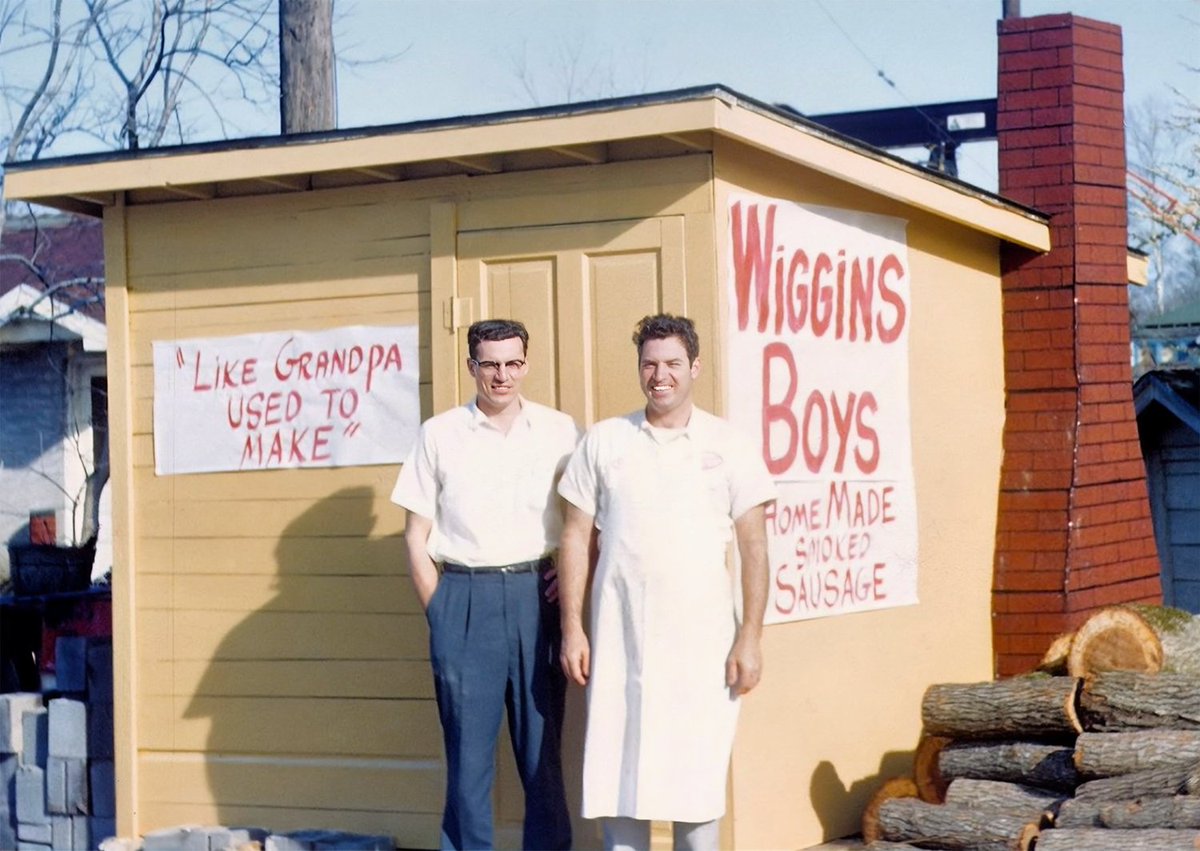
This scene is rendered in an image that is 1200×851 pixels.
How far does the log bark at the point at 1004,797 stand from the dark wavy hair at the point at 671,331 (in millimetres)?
2386

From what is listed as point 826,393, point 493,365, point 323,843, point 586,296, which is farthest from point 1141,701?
point 323,843

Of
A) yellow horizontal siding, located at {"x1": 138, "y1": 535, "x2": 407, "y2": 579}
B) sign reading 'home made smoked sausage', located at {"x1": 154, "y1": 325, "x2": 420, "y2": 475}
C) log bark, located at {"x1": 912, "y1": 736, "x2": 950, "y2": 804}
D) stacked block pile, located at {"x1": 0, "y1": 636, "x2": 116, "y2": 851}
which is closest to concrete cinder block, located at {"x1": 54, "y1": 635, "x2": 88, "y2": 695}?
stacked block pile, located at {"x1": 0, "y1": 636, "x2": 116, "y2": 851}

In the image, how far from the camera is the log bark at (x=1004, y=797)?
7047mm

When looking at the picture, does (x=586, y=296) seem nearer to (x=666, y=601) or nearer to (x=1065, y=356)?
(x=666, y=601)

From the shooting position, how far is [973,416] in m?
8.95

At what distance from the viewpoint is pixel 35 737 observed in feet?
27.9

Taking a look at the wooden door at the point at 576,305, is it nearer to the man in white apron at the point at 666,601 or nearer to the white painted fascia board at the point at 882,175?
the white painted fascia board at the point at 882,175

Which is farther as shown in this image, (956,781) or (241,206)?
(241,206)

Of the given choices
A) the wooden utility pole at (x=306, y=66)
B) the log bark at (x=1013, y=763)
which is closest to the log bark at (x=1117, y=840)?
the log bark at (x=1013, y=763)

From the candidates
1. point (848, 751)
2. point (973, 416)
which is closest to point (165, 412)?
point (848, 751)

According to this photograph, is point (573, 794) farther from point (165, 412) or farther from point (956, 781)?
point (165, 412)

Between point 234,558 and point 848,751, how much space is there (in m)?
2.87

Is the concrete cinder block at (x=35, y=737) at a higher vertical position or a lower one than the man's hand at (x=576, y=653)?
lower

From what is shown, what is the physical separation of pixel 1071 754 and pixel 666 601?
2.16 m
